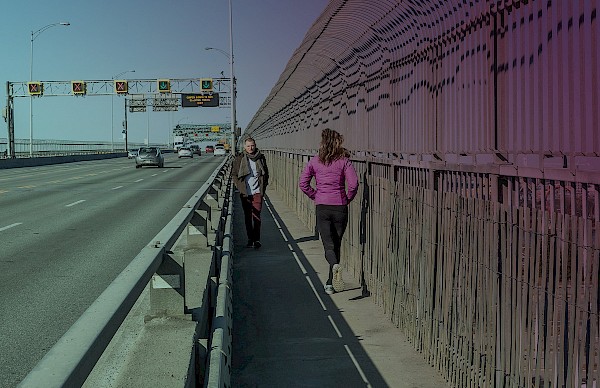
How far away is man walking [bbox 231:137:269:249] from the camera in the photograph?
542 inches

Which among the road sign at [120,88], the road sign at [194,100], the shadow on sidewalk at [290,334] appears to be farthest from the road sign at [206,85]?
the shadow on sidewalk at [290,334]

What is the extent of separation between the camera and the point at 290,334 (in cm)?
746

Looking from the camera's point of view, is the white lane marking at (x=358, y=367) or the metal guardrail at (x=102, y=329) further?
the white lane marking at (x=358, y=367)

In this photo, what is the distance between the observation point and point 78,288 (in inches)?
391

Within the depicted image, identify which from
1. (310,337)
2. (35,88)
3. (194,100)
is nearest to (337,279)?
(310,337)

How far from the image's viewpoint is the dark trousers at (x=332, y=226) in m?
9.29

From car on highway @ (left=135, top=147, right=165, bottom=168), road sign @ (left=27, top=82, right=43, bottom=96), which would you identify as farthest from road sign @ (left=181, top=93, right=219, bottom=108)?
car on highway @ (left=135, top=147, right=165, bottom=168)

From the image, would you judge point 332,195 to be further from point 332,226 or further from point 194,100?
point 194,100

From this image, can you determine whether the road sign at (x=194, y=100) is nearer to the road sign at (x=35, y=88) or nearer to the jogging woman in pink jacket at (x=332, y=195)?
the road sign at (x=35, y=88)

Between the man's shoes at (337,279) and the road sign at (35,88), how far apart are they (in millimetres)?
66966

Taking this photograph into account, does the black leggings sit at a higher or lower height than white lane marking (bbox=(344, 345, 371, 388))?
higher

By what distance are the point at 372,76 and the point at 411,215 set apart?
11.4 ft

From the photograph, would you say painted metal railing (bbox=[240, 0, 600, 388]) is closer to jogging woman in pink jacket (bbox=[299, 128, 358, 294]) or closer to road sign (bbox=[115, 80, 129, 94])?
jogging woman in pink jacket (bbox=[299, 128, 358, 294])

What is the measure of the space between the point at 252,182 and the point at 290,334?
6.67m
